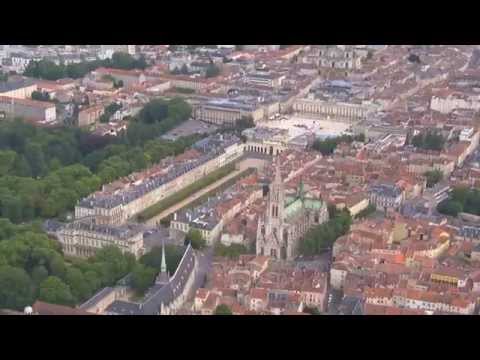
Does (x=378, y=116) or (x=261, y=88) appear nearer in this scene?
(x=378, y=116)

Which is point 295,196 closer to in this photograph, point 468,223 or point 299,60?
point 468,223

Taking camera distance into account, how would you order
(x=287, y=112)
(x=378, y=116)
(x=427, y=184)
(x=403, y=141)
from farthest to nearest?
1. (x=287, y=112)
2. (x=378, y=116)
3. (x=403, y=141)
4. (x=427, y=184)

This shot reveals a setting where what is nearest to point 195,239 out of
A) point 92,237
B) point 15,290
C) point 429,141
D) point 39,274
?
point 92,237

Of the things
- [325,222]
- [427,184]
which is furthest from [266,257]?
[427,184]

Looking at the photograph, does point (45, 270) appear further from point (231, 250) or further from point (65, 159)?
point (65, 159)

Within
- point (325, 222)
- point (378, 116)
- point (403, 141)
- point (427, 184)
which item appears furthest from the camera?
point (378, 116)

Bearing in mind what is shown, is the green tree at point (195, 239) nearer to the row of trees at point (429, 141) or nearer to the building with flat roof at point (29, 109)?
the row of trees at point (429, 141)

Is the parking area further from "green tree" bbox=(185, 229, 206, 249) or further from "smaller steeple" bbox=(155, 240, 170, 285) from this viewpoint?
"smaller steeple" bbox=(155, 240, 170, 285)
